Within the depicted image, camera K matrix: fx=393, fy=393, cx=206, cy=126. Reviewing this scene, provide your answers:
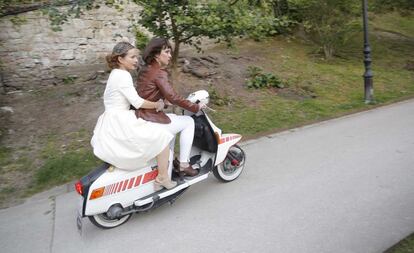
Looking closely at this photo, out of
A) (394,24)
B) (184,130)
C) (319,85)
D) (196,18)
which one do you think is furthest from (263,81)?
(394,24)

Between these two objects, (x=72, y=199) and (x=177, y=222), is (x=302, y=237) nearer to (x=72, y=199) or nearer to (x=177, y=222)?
(x=177, y=222)

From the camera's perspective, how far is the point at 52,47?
10.4m

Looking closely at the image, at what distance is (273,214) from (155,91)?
192cm

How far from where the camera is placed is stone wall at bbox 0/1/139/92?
9.91 metres

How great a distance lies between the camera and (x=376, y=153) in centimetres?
616

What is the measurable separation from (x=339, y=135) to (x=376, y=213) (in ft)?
10.5

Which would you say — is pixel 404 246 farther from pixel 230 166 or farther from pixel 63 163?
pixel 63 163

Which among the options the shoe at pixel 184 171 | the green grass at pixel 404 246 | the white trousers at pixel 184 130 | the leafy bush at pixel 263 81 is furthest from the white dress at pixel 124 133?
the leafy bush at pixel 263 81

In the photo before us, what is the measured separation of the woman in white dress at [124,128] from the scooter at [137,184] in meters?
0.17

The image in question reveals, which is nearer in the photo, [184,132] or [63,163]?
[184,132]

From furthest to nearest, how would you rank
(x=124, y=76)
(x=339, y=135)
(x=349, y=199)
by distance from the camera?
1. (x=339, y=135)
2. (x=349, y=199)
3. (x=124, y=76)

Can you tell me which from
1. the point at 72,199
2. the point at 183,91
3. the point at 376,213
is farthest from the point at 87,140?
the point at 376,213

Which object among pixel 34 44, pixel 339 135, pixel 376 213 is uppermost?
pixel 34 44

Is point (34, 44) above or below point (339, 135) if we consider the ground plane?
above
